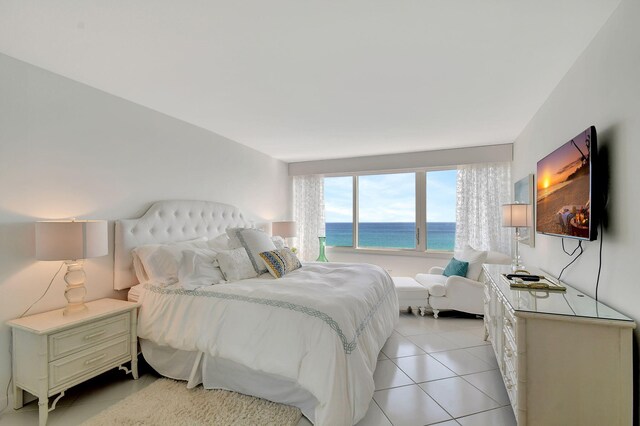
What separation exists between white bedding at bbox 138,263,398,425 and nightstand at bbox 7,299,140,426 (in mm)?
249

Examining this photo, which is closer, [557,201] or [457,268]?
[557,201]

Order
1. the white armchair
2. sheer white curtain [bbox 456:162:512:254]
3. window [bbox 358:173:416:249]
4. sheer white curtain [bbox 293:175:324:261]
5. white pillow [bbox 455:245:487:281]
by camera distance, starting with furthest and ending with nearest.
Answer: sheer white curtain [bbox 293:175:324:261] < window [bbox 358:173:416:249] < sheer white curtain [bbox 456:162:512:254] < white pillow [bbox 455:245:487:281] < the white armchair

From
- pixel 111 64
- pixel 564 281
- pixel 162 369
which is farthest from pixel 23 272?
pixel 564 281

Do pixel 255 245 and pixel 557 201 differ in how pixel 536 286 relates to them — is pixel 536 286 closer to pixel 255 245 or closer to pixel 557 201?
pixel 557 201

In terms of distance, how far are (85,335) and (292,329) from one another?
58.8 inches

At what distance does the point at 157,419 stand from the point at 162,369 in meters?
0.58

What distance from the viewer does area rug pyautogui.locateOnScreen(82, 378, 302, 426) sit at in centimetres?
187

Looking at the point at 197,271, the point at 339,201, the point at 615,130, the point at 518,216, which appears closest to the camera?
the point at 615,130

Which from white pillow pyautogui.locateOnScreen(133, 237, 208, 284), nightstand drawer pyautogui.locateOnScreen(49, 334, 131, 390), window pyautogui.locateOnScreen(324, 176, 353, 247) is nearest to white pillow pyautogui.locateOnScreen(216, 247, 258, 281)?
white pillow pyautogui.locateOnScreen(133, 237, 208, 284)

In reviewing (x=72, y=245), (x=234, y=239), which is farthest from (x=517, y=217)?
(x=72, y=245)

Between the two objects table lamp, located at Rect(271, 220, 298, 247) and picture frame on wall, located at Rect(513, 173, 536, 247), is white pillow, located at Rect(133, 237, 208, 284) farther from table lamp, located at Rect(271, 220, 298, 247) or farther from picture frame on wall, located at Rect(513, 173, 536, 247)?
picture frame on wall, located at Rect(513, 173, 536, 247)

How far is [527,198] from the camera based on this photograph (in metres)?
3.39

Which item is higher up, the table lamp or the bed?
the table lamp

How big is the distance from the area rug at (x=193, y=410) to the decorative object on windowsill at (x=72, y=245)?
787 millimetres
